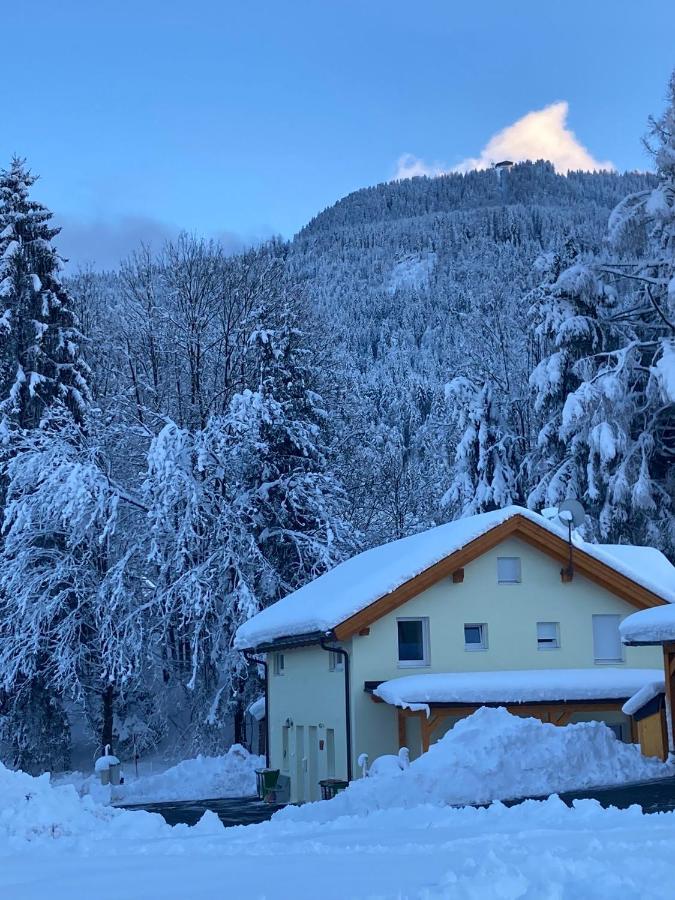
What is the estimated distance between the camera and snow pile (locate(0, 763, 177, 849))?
11.4 meters

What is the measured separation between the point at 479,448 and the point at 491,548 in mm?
14857

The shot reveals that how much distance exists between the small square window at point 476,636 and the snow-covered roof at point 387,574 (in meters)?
2.22

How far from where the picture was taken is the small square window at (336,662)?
25.2 m

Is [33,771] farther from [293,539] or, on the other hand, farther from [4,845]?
[4,845]

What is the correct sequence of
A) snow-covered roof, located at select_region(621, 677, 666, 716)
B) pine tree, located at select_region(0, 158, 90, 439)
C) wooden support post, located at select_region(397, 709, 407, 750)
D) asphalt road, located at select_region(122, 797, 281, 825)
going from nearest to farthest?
snow-covered roof, located at select_region(621, 677, 666, 716), asphalt road, located at select_region(122, 797, 281, 825), wooden support post, located at select_region(397, 709, 407, 750), pine tree, located at select_region(0, 158, 90, 439)

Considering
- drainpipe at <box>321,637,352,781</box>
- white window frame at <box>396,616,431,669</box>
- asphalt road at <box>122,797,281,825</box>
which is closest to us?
asphalt road at <box>122,797,281,825</box>

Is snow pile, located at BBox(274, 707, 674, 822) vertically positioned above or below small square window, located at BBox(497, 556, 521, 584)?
below

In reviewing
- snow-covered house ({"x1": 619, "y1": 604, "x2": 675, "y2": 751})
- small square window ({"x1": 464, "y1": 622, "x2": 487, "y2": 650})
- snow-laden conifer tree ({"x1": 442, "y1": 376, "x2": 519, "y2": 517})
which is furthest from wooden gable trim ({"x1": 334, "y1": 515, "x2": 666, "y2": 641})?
snow-laden conifer tree ({"x1": 442, "y1": 376, "x2": 519, "y2": 517})

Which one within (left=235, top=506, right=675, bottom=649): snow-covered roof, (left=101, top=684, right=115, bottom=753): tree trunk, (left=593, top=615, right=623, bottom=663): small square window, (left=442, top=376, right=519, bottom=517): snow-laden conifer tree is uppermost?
(left=442, top=376, right=519, bottom=517): snow-laden conifer tree

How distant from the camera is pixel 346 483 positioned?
4300 centimetres

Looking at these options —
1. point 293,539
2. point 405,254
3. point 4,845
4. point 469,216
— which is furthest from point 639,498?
point 469,216

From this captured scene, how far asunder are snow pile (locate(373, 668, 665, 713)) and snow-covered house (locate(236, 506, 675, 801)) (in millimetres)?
30

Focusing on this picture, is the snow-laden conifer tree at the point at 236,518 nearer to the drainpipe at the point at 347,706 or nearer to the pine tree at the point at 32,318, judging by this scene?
the pine tree at the point at 32,318

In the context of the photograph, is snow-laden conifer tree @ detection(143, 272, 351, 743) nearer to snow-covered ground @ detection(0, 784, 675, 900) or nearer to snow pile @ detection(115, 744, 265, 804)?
snow pile @ detection(115, 744, 265, 804)
